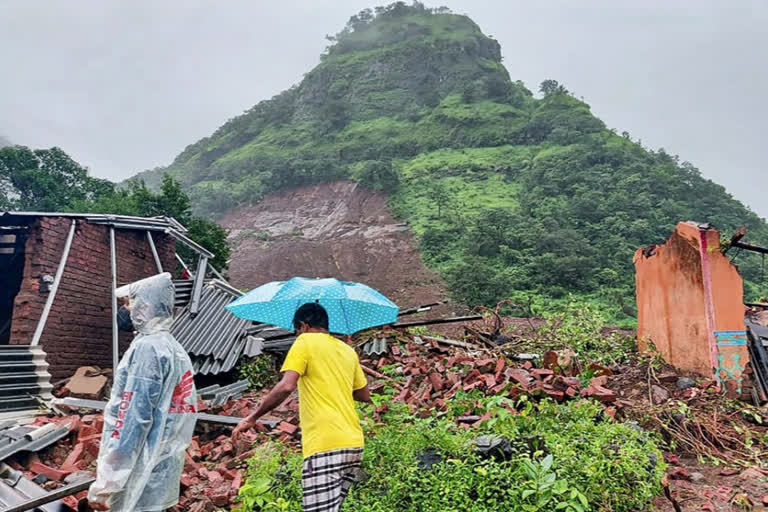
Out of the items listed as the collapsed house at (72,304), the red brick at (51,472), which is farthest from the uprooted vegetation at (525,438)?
the collapsed house at (72,304)

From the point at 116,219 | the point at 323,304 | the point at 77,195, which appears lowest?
the point at 323,304

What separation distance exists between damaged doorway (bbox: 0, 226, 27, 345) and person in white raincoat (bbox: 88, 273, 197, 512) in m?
6.52

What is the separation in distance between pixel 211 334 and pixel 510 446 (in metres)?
5.62

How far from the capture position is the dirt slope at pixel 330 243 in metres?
23.4

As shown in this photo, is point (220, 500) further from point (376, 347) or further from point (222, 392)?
point (376, 347)

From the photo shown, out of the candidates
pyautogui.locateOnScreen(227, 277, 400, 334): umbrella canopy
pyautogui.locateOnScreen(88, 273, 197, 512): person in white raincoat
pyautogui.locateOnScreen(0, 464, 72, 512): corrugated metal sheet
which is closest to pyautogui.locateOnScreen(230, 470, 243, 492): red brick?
pyautogui.locateOnScreen(0, 464, 72, 512): corrugated metal sheet

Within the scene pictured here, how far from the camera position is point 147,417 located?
2279mm

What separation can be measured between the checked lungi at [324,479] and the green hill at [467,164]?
49.3 ft

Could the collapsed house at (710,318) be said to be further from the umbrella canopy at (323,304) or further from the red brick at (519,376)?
the umbrella canopy at (323,304)

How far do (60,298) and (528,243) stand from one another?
19.1m

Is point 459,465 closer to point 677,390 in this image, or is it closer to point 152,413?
point 152,413

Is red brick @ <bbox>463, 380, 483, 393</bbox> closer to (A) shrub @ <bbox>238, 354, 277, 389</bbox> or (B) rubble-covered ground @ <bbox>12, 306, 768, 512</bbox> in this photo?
(B) rubble-covered ground @ <bbox>12, 306, 768, 512</bbox>

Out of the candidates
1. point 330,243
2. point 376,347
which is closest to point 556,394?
point 376,347

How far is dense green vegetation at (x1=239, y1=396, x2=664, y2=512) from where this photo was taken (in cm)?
314
